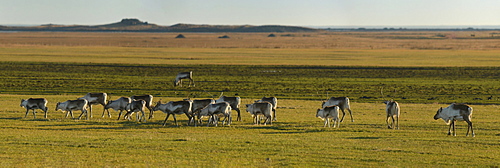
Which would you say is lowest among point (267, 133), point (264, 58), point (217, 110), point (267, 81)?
point (267, 133)

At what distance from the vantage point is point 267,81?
2151 inches

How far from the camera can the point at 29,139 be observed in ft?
66.3

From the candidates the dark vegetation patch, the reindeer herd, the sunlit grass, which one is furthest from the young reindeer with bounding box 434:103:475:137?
the sunlit grass

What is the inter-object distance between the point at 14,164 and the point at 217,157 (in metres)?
5.84

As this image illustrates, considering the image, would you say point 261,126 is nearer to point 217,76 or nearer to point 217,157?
point 217,157

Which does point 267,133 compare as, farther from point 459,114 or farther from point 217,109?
point 459,114

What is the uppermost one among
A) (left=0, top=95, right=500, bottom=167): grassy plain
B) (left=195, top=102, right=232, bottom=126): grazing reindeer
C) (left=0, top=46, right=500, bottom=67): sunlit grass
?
(left=0, top=46, right=500, bottom=67): sunlit grass

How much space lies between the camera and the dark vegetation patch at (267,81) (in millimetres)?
44625

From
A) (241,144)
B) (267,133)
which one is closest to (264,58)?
(267,133)

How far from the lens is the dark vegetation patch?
44625 mm

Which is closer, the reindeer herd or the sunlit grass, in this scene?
the reindeer herd

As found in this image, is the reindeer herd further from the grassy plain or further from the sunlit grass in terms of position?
the sunlit grass

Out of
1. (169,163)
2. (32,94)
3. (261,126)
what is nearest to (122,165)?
(169,163)

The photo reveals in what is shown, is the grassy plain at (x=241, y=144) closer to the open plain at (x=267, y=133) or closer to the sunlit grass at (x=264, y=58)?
the open plain at (x=267, y=133)
